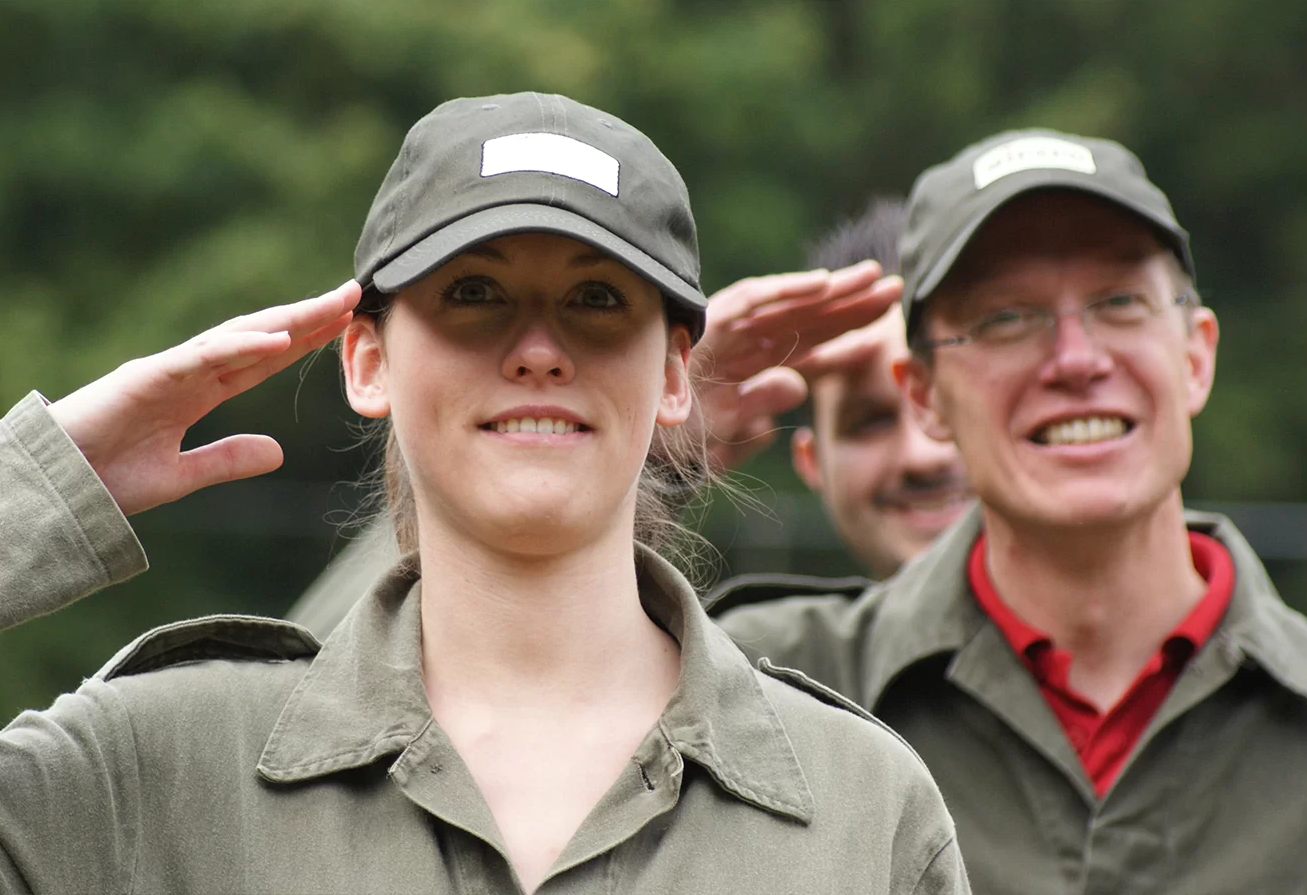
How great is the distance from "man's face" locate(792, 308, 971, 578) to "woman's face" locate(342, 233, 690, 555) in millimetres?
2132

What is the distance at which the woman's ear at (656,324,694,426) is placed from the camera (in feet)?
8.32

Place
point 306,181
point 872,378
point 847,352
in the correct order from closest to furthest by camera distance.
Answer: point 847,352, point 872,378, point 306,181

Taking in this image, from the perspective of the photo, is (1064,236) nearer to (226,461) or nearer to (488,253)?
(488,253)

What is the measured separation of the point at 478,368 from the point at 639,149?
14.1 inches

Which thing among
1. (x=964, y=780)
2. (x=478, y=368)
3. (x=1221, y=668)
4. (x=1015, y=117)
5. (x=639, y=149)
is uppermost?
(x=1015, y=117)

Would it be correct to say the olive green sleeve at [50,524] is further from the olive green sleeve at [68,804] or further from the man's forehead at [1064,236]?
the man's forehead at [1064,236]

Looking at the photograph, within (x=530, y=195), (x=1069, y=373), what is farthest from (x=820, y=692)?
(x=1069, y=373)

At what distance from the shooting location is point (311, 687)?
2.37 m

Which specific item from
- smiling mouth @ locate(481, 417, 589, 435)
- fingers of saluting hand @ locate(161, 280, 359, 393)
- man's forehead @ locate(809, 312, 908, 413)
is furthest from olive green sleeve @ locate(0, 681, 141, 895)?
man's forehead @ locate(809, 312, 908, 413)

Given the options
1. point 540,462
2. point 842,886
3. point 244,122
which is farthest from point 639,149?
point 244,122

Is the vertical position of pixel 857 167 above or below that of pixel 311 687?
above

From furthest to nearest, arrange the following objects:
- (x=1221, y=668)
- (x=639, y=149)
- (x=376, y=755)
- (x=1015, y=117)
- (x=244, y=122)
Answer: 1. (x=1015, y=117)
2. (x=244, y=122)
3. (x=1221, y=668)
4. (x=639, y=149)
5. (x=376, y=755)

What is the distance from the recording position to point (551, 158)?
2.34m

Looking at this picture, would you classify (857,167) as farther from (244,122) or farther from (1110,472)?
(1110,472)
